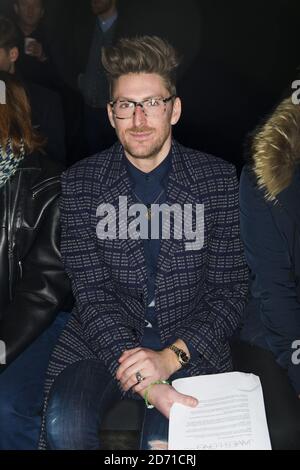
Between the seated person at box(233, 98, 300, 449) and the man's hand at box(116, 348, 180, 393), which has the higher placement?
the seated person at box(233, 98, 300, 449)

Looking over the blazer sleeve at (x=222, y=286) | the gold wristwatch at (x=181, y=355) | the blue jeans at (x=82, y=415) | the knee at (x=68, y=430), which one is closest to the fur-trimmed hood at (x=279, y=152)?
the blazer sleeve at (x=222, y=286)

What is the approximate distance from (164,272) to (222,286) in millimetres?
223

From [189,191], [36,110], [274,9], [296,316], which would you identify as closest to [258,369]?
[296,316]

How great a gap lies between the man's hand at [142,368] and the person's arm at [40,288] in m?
0.36

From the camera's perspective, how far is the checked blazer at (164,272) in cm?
196

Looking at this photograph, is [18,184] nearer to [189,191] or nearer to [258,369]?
[189,191]

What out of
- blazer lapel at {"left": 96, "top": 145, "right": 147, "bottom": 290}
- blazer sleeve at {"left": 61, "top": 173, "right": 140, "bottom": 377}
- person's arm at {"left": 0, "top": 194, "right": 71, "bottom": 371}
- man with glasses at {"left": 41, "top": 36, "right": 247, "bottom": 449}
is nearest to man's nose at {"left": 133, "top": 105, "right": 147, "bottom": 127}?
man with glasses at {"left": 41, "top": 36, "right": 247, "bottom": 449}

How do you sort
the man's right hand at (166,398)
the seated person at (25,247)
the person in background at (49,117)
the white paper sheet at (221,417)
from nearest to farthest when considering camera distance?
the white paper sheet at (221,417) < the man's right hand at (166,398) < the seated person at (25,247) < the person in background at (49,117)

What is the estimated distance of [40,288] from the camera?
6.77 ft

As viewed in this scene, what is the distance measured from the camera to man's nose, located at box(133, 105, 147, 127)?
6.24ft

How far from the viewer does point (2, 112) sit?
2.04 metres

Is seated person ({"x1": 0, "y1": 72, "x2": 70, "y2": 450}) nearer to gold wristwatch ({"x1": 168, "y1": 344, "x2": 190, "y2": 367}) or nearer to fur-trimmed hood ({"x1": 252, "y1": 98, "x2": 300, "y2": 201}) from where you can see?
gold wristwatch ({"x1": 168, "y1": 344, "x2": 190, "y2": 367})

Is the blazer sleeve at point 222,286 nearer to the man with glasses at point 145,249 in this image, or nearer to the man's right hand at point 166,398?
the man with glasses at point 145,249

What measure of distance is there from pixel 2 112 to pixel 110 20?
2818 mm
